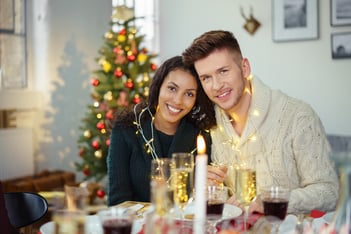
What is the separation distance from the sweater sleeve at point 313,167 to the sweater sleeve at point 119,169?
0.78 meters

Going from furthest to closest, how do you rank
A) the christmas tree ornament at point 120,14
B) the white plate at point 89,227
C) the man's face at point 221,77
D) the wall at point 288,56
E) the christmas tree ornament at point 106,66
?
the christmas tree ornament at point 120,14 < the christmas tree ornament at point 106,66 < the wall at point 288,56 < the man's face at point 221,77 < the white plate at point 89,227

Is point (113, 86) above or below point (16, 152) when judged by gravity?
above

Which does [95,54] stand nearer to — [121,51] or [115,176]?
[121,51]

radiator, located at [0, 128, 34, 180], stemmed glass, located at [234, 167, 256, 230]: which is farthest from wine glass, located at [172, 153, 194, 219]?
radiator, located at [0, 128, 34, 180]

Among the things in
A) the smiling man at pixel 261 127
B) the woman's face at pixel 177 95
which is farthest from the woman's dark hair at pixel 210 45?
the woman's face at pixel 177 95

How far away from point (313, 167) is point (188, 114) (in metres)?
0.68

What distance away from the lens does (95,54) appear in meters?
5.61

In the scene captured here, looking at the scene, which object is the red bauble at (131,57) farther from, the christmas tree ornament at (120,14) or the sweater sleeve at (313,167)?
the sweater sleeve at (313,167)

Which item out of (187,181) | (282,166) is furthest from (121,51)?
(187,181)

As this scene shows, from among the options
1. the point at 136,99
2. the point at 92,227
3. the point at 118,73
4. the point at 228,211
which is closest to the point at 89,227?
the point at 92,227

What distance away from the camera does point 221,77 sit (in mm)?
2182

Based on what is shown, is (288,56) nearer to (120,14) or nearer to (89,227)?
(120,14)

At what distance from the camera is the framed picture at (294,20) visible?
4457 millimetres

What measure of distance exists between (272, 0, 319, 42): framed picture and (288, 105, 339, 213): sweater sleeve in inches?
97.3
